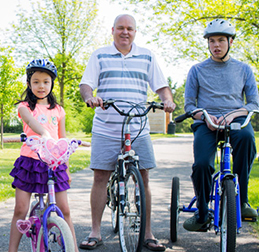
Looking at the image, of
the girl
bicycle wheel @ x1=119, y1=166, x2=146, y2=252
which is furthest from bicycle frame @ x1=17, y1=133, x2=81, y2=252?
bicycle wheel @ x1=119, y1=166, x2=146, y2=252

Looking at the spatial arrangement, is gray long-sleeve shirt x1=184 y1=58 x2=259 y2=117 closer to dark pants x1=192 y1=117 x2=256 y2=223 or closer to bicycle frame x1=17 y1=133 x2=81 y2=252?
dark pants x1=192 y1=117 x2=256 y2=223

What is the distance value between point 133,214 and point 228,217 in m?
0.84

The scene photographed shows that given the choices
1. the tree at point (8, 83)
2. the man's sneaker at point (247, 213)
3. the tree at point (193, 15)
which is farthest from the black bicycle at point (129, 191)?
the tree at point (8, 83)

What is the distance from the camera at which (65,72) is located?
82.4ft

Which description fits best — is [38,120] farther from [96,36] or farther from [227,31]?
[96,36]

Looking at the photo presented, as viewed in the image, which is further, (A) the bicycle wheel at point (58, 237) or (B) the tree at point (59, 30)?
(B) the tree at point (59, 30)

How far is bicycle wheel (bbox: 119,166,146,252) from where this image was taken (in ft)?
11.3

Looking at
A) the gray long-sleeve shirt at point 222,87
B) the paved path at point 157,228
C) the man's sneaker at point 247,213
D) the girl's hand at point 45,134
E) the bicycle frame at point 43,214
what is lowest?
the paved path at point 157,228

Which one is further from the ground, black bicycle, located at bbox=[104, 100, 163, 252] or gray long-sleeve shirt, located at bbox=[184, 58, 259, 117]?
gray long-sleeve shirt, located at bbox=[184, 58, 259, 117]

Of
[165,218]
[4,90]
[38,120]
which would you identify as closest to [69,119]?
[4,90]

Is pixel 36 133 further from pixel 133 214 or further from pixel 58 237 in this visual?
pixel 133 214

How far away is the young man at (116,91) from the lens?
161 inches

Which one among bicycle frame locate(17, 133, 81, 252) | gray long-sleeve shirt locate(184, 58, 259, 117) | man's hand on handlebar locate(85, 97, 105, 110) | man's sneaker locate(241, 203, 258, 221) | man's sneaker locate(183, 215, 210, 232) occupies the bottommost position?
man's sneaker locate(183, 215, 210, 232)

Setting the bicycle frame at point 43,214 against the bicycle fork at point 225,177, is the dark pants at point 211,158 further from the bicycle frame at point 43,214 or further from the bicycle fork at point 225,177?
the bicycle frame at point 43,214
